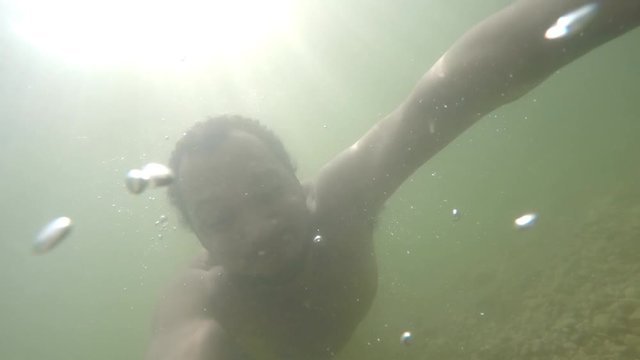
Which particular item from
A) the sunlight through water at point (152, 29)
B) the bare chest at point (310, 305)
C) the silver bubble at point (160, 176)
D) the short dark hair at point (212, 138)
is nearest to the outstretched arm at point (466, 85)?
the bare chest at point (310, 305)

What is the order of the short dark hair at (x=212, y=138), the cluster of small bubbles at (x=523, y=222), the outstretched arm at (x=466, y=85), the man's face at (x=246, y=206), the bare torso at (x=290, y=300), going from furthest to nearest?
the cluster of small bubbles at (x=523, y=222), the short dark hair at (x=212, y=138), the bare torso at (x=290, y=300), the man's face at (x=246, y=206), the outstretched arm at (x=466, y=85)

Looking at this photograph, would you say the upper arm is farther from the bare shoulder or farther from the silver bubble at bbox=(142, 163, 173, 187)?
the silver bubble at bbox=(142, 163, 173, 187)

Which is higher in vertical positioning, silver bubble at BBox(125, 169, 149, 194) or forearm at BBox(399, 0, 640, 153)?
silver bubble at BBox(125, 169, 149, 194)

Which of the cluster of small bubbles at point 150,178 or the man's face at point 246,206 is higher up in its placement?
the cluster of small bubbles at point 150,178

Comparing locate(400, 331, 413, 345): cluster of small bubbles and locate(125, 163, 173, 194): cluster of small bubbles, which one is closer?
locate(125, 163, 173, 194): cluster of small bubbles

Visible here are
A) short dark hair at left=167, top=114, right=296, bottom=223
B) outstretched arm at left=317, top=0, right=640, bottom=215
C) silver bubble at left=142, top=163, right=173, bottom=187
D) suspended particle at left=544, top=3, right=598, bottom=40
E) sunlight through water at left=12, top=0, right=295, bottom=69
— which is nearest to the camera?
suspended particle at left=544, top=3, right=598, bottom=40

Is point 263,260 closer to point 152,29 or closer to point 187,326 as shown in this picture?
point 187,326

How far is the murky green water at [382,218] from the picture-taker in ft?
17.2

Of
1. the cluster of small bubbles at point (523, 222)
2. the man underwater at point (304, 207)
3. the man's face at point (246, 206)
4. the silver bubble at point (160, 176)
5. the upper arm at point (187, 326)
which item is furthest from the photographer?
the cluster of small bubbles at point (523, 222)

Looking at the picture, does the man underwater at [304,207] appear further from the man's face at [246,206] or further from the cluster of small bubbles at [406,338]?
the cluster of small bubbles at [406,338]

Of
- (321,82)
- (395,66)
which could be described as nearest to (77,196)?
(321,82)

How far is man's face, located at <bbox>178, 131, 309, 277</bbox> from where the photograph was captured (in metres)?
2.76

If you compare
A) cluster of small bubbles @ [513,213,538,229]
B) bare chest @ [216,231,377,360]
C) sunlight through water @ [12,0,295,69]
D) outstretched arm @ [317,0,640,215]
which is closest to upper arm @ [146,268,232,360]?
bare chest @ [216,231,377,360]

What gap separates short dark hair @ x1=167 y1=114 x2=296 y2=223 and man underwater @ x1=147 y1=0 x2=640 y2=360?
0.01 metres
